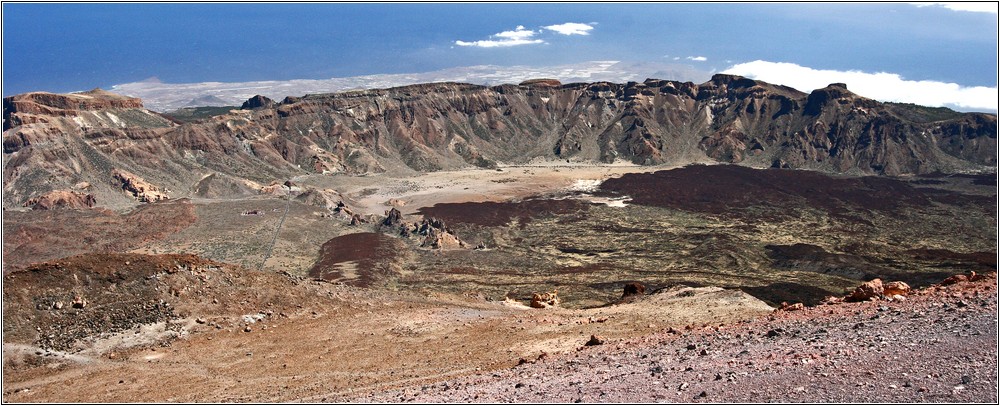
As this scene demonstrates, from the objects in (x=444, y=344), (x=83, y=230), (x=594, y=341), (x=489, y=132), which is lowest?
(x=83, y=230)

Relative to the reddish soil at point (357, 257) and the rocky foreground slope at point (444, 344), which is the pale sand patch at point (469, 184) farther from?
the rocky foreground slope at point (444, 344)

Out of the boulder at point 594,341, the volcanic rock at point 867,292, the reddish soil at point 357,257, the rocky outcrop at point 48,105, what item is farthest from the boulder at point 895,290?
the rocky outcrop at point 48,105

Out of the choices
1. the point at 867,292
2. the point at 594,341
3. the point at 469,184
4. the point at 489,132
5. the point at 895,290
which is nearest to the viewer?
the point at 867,292

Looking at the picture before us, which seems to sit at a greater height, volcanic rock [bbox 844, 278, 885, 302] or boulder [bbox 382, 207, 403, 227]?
volcanic rock [bbox 844, 278, 885, 302]

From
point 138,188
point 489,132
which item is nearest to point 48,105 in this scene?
point 138,188

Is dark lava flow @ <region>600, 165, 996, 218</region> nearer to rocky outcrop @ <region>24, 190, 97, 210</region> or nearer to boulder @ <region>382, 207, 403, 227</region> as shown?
boulder @ <region>382, 207, 403, 227</region>

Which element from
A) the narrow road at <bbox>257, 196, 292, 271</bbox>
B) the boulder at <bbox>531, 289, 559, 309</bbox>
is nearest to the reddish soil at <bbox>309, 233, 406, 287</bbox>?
the narrow road at <bbox>257, 196, 292, 271</bbox>

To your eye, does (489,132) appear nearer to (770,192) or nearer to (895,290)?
(770,192)
